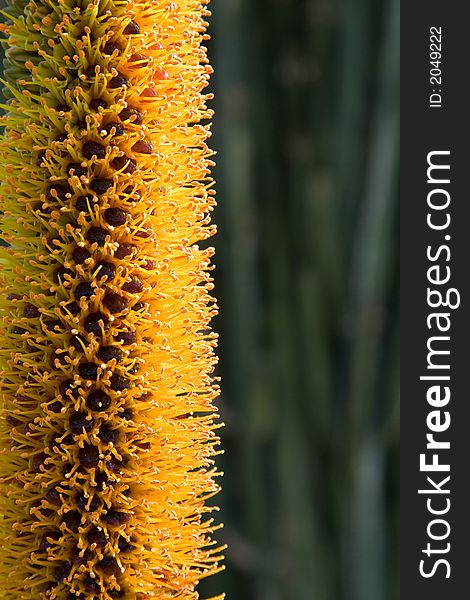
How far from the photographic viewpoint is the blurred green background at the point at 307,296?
3678 mm

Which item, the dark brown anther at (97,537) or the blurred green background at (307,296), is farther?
the blurred green background at (307,296)

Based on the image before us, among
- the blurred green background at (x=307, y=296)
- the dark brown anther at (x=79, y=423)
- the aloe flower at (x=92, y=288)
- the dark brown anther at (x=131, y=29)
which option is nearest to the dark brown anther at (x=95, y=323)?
the aloe flower at (x=92, y=288)

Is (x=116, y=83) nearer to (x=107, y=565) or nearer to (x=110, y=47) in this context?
(x=110, y=47)

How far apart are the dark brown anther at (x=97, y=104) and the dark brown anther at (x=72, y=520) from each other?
19.4 inches

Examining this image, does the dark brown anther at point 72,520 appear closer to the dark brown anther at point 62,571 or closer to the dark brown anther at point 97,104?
the dark brown anther at point 62,571

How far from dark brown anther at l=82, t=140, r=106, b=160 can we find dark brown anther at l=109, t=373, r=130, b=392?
0.27 metres

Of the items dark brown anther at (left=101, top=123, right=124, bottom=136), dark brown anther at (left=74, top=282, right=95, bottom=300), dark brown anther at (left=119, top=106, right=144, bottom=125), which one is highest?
dark brown anther at (left=119, top=106, right=144, bottom=125)

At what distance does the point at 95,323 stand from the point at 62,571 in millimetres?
311

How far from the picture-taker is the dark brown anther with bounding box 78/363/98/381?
143cm

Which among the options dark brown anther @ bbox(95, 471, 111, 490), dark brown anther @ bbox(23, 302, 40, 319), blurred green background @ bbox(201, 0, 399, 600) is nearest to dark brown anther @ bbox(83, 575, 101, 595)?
dark brown anther @ bbox(95, 471, 111, 490)

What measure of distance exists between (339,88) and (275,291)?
702 millimetres

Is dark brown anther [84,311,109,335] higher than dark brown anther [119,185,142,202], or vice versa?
dark brown anther [119,185,142,202]

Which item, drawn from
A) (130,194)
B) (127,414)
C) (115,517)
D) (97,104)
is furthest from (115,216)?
(115,517)

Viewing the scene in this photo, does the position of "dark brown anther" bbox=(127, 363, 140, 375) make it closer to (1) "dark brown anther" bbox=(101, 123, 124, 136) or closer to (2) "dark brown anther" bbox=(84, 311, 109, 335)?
(2) "dark brown anther" bbox=(84, 311, 109, 335)
